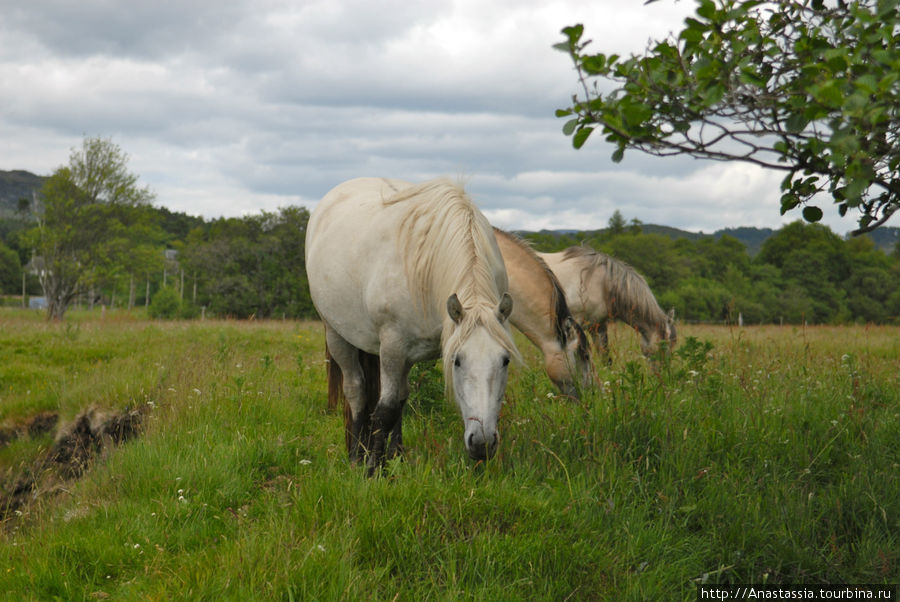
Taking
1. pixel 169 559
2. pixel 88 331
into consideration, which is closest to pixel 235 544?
pixel 169 559

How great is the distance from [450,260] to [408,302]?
46 centimetres

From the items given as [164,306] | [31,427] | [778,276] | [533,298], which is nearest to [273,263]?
[164,306]

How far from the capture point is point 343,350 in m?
5.69

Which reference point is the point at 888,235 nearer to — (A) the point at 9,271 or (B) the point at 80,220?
(B) the point at 80,220

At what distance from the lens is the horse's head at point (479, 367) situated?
137 inches

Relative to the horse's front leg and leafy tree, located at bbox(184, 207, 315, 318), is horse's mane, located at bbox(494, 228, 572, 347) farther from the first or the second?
leafy tree, located at bbox(184, 207, 315, 318)

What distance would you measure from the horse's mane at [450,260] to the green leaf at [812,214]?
1.69m

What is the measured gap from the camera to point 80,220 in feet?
119

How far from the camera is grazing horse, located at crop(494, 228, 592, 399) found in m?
6.61

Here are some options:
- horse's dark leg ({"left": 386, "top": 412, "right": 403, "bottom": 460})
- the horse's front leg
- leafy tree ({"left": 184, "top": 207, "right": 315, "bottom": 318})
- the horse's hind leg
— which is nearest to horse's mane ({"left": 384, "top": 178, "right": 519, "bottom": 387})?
the horse's front leg

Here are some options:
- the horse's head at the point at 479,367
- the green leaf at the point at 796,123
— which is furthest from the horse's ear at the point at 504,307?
the green leaf at the point at 796,123

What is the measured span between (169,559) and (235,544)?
429 mm

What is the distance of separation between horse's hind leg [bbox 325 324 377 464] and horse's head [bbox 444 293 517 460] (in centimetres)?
184

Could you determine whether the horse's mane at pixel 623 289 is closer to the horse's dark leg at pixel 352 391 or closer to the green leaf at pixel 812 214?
the horse's dark leg at pixel 352 391
